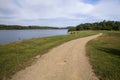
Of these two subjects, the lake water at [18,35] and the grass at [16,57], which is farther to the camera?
the lake water at [18,35]

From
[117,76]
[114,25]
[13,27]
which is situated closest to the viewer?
[117,76]

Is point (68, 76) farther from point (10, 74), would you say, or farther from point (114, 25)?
point (114, 25)

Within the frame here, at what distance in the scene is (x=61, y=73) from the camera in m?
7.54

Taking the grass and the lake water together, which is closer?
the grass

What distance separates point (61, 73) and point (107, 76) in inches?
91.9

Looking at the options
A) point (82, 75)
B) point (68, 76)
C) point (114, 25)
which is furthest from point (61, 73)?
point (114, 25)

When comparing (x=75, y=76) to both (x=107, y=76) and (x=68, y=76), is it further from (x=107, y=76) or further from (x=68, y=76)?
(x=107, y=76)

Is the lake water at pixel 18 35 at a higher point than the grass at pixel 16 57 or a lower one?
lower

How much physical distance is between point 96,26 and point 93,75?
4063 inches

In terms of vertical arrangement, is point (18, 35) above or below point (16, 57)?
below

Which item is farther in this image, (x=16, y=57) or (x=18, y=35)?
(x=18, y=35)

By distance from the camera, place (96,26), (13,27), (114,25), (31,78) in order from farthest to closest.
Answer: (13,27)
(96,26)
(114,25)
(31,78)

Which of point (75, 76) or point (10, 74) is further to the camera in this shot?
point (10, 74)

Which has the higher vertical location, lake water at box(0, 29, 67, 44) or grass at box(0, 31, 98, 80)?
grass at box(0, 31, 98, 80)
